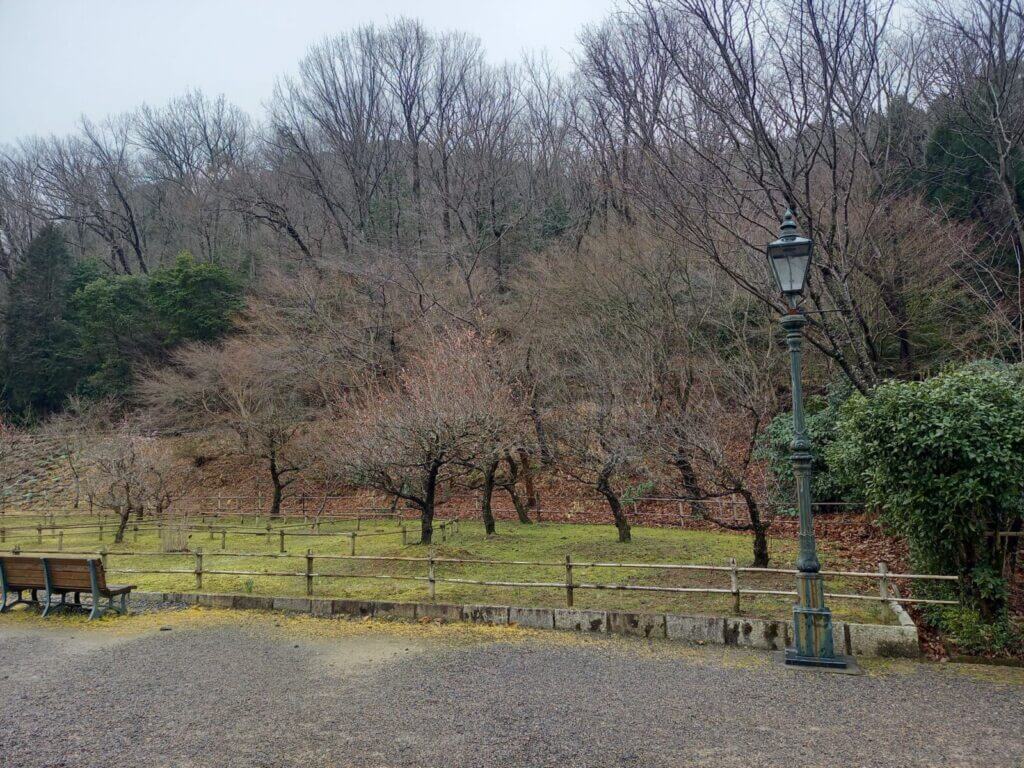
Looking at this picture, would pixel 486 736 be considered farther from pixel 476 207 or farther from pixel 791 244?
pixel 476 207

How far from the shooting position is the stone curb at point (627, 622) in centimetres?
720

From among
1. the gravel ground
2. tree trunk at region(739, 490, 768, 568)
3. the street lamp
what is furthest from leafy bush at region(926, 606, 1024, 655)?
tree trunk at region(739, 490, 768, 568)

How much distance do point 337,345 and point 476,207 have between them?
333 inches

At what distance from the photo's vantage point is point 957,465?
7.38 metres

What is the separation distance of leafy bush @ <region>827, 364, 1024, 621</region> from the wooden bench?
1017 cm

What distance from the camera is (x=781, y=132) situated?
1081 centimetres

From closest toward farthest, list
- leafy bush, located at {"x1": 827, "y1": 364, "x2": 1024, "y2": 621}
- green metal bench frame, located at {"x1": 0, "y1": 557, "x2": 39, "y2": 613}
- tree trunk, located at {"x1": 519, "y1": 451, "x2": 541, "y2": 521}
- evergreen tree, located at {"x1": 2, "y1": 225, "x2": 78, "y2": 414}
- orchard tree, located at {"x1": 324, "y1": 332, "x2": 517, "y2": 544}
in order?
leafy bush, located at {"x1": 827, "y1": 364, "x2": 1024, "y2": 621}, green metal bench frame, located at {"x1": 0, "y1": 557, "x2": 39, "y2": 613}, orchard tree, located at {"x1": 324, "y1": 332, "x2": 517, "y2": 544}, tree trunk, located at {"x1": 519, "y1": 451, "x2": 541, "y2": 521}, evergreen tree, located at {"x1": 2, "y1": 225, "x2": 78, "y2": 414}

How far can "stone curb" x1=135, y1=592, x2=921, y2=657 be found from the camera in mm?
7203

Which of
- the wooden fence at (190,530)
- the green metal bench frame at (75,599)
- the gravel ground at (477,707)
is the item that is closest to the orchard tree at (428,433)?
the wooden fence at (190,530)

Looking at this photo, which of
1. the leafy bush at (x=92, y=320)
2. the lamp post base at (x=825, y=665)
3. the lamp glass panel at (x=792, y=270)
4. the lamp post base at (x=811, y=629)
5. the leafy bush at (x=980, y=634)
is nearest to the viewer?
the lamp post base at (x=825, y=665)

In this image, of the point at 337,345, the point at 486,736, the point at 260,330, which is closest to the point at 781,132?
the point at 486,736

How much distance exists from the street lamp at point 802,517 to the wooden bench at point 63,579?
876cm

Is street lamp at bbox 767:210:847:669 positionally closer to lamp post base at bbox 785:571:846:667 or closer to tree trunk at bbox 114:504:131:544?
lamp post base at bbox 785:571:846:667

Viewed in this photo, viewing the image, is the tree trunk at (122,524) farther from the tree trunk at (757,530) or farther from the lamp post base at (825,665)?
the lamp post base at (825,665)
